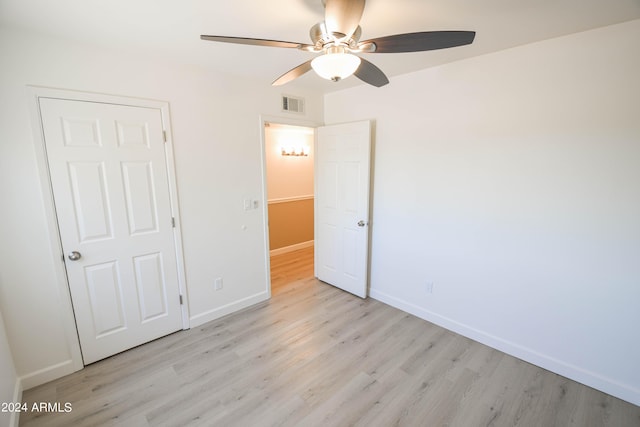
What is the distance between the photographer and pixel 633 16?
5.45 feet

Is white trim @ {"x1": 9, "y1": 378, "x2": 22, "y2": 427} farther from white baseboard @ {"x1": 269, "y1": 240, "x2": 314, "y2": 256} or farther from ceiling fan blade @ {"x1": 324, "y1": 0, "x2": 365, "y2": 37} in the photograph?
white baseboard @ {"x1": 269, "y1": 240, "x2": 314, "y2": 256}

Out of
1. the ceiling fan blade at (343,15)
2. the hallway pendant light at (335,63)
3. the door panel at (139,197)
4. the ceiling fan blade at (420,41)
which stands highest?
the ceiling fan blade at (343,15)

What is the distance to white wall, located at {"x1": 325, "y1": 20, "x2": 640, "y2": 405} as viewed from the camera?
6.03 feet

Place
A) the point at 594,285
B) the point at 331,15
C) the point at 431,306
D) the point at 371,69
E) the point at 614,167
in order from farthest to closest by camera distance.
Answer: the point at 431,306
the point at 594,285
the point at 614,167
the point at 371,69
the point at 331,15

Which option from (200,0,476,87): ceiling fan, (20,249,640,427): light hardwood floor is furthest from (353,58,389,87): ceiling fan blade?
(20,249,640,427): light hardwood floor

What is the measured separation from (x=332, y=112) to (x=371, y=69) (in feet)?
6.21

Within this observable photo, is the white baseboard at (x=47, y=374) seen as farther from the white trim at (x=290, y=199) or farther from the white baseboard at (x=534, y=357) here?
the white trim at (x=290, y=199)

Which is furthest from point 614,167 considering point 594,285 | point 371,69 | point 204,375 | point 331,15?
point 204,375

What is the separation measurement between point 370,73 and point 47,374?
305 cm

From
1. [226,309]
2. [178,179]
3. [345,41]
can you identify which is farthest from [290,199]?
[345,41]

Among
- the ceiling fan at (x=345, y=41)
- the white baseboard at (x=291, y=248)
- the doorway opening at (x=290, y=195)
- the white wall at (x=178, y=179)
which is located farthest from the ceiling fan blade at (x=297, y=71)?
the white baseboard at (x=291, y=248)

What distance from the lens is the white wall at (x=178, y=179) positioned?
1.84 meters

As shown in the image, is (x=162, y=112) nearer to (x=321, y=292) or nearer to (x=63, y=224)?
(x=63, y=224)

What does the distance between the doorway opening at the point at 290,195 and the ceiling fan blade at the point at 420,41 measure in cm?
321
